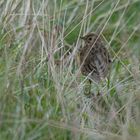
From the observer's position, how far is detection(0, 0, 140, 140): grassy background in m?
5.09

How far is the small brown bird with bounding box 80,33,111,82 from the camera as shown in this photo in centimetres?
623

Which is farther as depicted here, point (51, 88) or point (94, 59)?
point (94, 59)

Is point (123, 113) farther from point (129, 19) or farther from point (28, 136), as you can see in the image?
point (129, 19)

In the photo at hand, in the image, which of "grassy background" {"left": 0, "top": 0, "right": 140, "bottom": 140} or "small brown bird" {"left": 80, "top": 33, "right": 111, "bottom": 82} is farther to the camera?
"small brown bird" {"left": 80, "top": 33, "right": 111, "bottom": 82}

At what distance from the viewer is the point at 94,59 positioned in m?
6.29

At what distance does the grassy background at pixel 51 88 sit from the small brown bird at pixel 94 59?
0.21 feet

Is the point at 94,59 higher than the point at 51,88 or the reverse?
higher

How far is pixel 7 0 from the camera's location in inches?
278

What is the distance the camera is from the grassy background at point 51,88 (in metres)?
5.09

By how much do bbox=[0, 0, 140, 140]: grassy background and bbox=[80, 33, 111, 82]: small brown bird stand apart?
65 mm

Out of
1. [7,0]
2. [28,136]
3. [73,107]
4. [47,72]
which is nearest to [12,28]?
[7,0]

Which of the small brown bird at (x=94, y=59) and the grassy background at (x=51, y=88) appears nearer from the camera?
the grassy background at (x=51, y=88)

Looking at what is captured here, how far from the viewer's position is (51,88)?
5.68 metres

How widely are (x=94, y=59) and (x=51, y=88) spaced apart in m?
0.71
